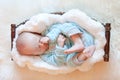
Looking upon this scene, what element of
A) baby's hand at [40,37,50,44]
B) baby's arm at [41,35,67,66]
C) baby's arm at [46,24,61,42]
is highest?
baby's arm at [46,24,61,42]

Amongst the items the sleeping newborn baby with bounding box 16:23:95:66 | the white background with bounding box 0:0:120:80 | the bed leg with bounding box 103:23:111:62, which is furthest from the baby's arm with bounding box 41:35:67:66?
the bed leg with bounding box 103:23:111:62

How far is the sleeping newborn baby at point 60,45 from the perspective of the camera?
1333 mm

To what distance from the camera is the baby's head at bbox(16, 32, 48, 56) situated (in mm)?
1335

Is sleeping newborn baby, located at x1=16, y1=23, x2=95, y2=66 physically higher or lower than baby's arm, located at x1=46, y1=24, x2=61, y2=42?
lower

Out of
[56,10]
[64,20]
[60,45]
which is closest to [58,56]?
[60,45]

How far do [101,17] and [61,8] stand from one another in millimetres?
233

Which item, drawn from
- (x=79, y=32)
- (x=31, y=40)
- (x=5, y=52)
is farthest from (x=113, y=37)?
(x=5, y=52)

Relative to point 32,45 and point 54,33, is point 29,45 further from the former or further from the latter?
point 54,33

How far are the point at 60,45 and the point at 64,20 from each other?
5.7 inches

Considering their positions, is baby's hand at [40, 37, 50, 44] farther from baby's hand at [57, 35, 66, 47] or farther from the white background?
the white background

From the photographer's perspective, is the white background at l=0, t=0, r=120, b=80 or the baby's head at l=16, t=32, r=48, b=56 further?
the white background at l=0, t=0, r=120, b=80

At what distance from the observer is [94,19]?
1464mm

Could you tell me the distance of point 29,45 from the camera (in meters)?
1.33

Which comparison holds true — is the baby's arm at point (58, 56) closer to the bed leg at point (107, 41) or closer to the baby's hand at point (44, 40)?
the baby's hand at point (44, 40)
